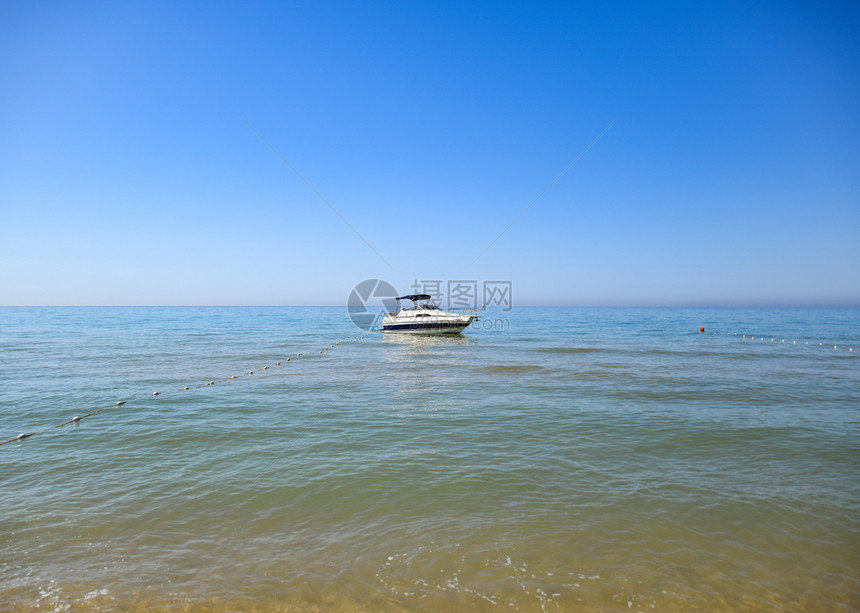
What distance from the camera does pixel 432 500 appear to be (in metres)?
6.99

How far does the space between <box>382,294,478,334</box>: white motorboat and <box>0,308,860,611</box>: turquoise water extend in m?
24.4

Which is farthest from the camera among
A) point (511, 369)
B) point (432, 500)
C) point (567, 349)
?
point (567, 349)

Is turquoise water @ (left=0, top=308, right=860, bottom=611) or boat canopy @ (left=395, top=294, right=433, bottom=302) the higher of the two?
boat canopy @ (left=395, top=294, right=433, bottom=302)

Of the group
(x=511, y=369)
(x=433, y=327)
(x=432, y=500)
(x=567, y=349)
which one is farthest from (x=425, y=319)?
(x=432, y=500)

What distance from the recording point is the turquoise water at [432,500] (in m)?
4.80

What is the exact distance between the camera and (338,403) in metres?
14.0

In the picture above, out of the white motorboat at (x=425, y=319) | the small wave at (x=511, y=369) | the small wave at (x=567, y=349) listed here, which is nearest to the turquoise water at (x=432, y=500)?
the small wave at (x=511, y=369)

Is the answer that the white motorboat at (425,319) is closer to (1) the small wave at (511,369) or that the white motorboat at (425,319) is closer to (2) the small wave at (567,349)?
(2) the small wave at (567,349)

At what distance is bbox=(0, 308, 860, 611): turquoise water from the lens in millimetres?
4805

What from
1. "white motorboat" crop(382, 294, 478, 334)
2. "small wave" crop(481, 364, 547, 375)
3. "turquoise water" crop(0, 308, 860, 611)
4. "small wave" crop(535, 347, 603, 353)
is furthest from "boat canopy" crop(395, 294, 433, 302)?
"turquoise water" crop(0, 308, 860, 611)

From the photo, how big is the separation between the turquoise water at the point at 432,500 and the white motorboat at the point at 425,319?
24361mm

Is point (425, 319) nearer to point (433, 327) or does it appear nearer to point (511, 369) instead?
point (433, 327)

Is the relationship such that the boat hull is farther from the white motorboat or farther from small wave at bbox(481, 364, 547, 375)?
small wave at bbox(481, 364, 547, 375)

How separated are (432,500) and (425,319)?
34197 millimetres
